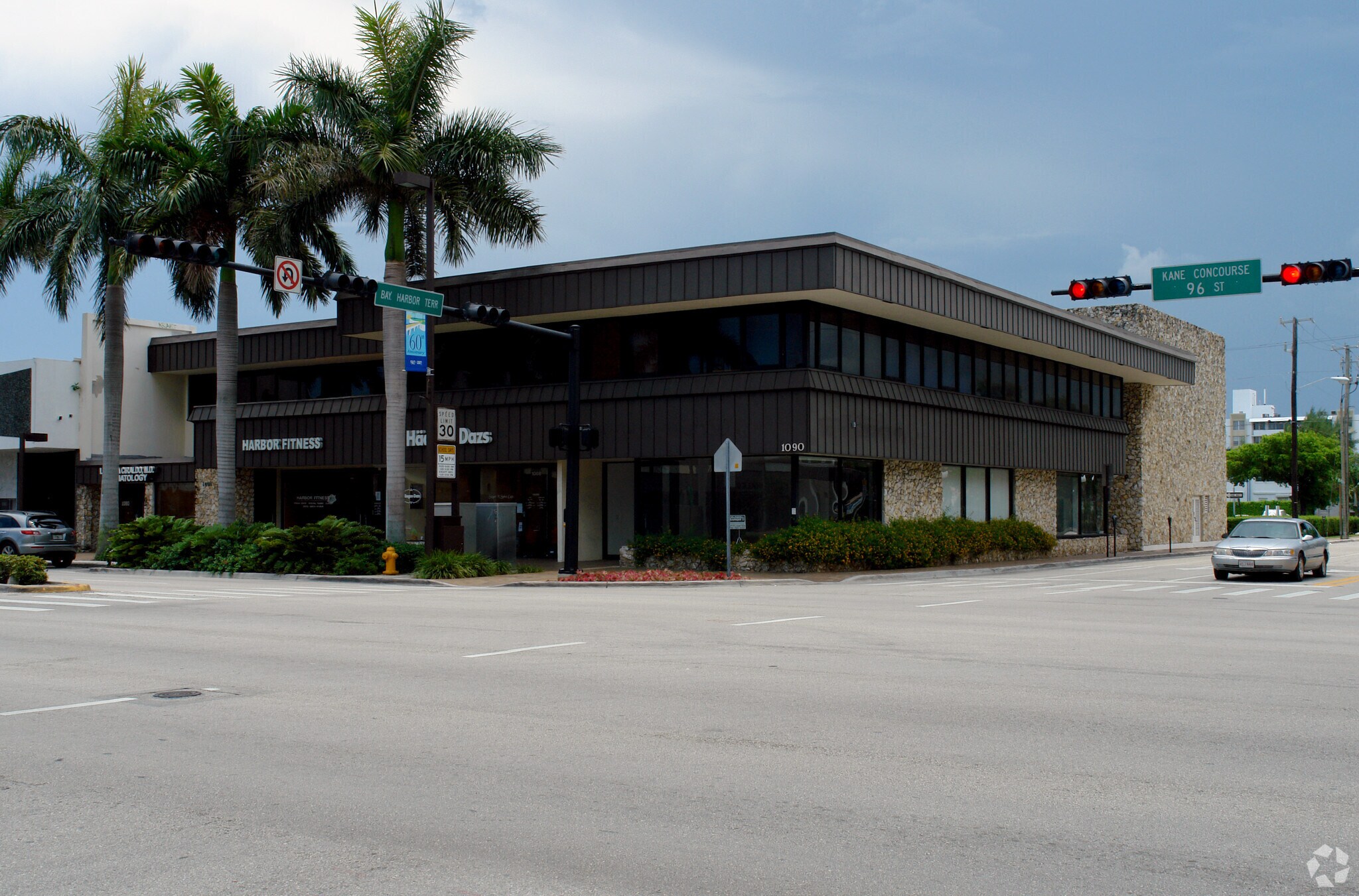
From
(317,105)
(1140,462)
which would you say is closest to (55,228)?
(317,105)

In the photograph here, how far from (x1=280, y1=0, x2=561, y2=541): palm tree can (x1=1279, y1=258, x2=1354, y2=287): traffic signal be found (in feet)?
57.3

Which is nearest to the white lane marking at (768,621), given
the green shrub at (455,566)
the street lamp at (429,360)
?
the green shrub at (455,566)

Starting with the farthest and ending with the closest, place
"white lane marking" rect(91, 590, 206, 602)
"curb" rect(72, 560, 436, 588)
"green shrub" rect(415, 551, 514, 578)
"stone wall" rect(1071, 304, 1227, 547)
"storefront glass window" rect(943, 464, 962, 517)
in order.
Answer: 1. "stone wall" rect(1071, 304, 1227, 547)
2. "storefront glass window" rect(943, 464, 962, 517)
3. "green shrub" rect(415, 551, 514, 578)
4. "curb" rect(72, 560, 436, 588)
5. "white lane marking" rect(91, 590, 206, 602)

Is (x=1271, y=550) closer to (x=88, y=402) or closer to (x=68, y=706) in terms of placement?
(x=68, y=706)

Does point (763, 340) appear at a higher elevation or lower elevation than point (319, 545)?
higher

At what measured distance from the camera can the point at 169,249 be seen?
17.3 m

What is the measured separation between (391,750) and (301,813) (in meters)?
1.56

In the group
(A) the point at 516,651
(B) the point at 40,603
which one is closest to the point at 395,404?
(B) the point at 40,603

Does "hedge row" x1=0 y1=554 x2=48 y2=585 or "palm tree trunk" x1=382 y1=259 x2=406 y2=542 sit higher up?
"palm tree trunk" x1=382 y1=259 x2=406 y2=542

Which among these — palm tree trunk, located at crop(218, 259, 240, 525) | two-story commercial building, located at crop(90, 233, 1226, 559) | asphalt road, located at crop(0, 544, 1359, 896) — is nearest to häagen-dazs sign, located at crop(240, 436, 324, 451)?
two-story commercial building, located at crop(90, 233, 1226, 559)

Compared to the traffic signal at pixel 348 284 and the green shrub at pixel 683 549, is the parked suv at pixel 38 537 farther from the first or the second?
the traffic signal at pixel 348 284

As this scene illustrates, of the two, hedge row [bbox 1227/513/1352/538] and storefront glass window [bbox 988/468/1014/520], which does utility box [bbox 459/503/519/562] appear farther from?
hedge row [bbox 1227/513/1352/538]

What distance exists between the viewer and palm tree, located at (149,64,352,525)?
97.7ft

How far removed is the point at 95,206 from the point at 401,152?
417 inches
